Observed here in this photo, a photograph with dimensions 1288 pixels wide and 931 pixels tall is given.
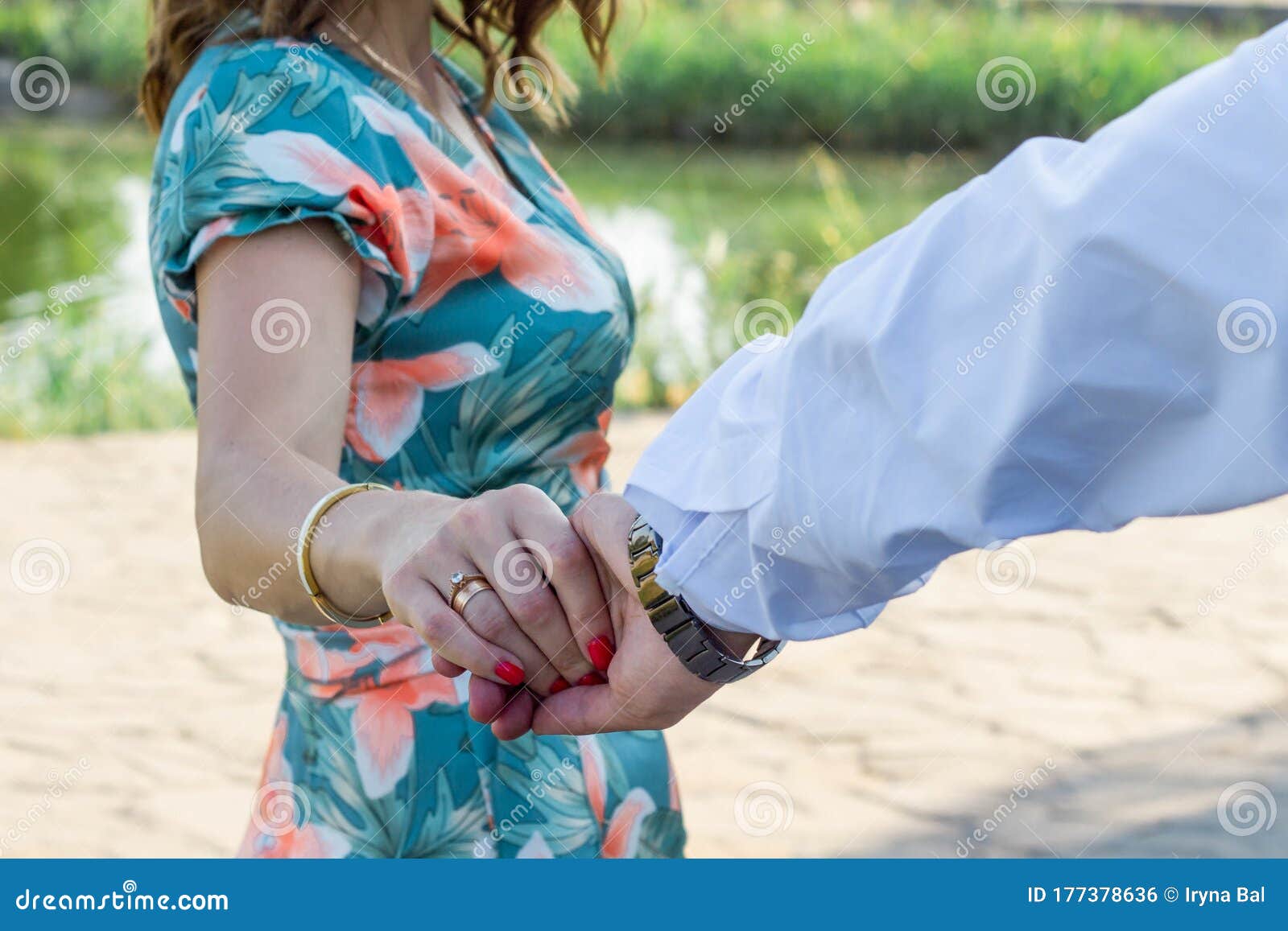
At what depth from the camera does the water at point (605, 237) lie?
250 inches

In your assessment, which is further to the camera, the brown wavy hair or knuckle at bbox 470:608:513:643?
the brown wavy hair

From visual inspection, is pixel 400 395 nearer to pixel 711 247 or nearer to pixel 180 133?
pixel 180 133

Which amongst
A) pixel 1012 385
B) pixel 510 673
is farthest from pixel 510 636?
pixel 1012 385

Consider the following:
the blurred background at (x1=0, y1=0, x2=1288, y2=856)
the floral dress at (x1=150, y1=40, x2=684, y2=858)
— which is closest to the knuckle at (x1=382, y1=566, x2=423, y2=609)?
the floral dress at (x1=150, y1=40, x2=684, y2=858)

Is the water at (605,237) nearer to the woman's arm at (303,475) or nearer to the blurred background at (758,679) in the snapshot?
the blurred background at (758,679)

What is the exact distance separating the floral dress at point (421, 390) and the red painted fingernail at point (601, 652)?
0.48 feet

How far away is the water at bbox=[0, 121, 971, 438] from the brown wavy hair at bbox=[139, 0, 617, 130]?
4.27 m

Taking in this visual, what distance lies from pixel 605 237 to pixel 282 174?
434cm

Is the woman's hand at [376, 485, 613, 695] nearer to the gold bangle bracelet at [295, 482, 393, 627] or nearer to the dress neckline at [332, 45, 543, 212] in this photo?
the gold bangle bracelet at [295, 482, 393, 627]

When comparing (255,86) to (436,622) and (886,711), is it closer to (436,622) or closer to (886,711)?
(436,622)

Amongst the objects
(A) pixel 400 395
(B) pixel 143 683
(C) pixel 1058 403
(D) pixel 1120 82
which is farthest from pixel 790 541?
(D) pixel 1120 82

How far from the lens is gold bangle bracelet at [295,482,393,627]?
126 centimetres

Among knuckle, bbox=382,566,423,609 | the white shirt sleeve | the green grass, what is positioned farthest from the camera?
the green grass

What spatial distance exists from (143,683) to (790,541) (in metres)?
3.46
